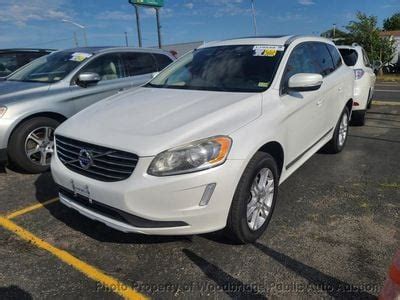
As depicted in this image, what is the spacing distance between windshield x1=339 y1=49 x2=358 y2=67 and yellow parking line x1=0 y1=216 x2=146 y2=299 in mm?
6657

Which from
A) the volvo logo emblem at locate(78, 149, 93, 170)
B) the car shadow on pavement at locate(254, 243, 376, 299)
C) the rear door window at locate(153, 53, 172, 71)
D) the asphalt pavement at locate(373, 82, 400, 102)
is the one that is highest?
the rear door window at locate(153, 53, 172, 71)

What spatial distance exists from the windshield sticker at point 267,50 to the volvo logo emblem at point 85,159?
2.07 metres

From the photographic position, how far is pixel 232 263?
3010 millimetres

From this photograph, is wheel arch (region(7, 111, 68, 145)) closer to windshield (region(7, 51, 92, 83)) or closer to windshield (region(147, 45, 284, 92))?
windshield (region(7, 51, 92, 83))

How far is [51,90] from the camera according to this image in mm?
5328

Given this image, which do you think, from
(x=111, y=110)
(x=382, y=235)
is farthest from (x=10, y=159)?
(x=382, y=235)

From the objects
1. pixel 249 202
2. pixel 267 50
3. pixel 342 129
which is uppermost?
pixel 267 50

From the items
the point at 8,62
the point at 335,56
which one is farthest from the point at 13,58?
the point at 335,56

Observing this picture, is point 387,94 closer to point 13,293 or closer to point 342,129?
point 342,129

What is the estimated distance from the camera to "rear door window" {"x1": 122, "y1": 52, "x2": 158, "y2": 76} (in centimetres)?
646

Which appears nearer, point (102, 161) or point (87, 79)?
point (102, 161)

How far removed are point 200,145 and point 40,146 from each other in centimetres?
321

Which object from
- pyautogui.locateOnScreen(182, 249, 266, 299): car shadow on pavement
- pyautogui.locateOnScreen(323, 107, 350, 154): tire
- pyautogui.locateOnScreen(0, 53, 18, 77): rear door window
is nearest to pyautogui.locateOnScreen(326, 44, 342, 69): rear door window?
pyautogui.locateOnScreen(323, 107, 350, 154): tire

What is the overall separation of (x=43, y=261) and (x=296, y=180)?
118 inches
